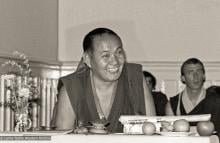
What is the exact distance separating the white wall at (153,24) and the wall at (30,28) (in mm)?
154

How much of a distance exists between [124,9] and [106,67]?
2.81 meters

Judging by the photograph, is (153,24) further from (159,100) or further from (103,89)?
(103,89)

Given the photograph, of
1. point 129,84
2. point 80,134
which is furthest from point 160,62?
point 80,134

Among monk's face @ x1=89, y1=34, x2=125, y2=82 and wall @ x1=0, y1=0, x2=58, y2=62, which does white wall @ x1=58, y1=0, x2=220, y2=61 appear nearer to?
wall @ x1=0, y1=0, x2=58, y2=62

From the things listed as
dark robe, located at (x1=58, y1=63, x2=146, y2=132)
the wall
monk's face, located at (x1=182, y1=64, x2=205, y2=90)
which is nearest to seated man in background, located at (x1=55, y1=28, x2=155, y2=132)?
dark robe, located at (x1=58, y1=63, x2=146, y2=132)

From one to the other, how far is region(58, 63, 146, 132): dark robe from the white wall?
2568mm

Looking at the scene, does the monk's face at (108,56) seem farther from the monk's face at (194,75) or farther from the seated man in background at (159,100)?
the monk's face at (194,75)

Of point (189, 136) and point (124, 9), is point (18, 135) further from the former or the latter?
point (124, 9)

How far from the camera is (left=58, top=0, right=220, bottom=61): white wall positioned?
5.27 meters

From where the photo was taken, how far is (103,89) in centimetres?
276

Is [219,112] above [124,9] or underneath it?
underneath

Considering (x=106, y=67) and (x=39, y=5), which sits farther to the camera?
(x=39, y=5)

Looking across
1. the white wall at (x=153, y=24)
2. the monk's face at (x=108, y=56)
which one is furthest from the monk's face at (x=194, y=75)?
the monk's face at (x=108, y=56)

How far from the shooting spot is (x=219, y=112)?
361cm
